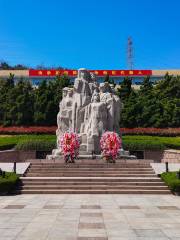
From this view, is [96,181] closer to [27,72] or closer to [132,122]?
[132,122]

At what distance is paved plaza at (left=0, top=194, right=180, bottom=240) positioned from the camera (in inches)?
267

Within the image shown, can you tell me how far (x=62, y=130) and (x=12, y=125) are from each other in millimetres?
14382

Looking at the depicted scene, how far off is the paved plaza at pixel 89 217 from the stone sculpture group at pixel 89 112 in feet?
25.0

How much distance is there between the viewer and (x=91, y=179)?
14.1 meters

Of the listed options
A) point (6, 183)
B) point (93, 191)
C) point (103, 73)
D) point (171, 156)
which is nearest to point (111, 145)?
point (93, 191)

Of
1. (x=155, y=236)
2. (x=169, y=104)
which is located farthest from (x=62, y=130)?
(x=169, y=104)

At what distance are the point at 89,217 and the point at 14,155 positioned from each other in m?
15.7

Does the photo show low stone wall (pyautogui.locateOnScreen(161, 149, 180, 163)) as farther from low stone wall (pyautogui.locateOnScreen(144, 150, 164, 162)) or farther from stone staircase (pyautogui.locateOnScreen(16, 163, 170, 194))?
stone staircase (pyautogui.locateOnScreen(16, 163, 170, 194))

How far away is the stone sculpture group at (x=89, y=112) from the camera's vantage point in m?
19.6

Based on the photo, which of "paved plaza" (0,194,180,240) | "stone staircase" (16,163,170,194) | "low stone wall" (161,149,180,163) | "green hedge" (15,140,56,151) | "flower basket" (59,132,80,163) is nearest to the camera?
"paved plaza" (0,194,180,240)

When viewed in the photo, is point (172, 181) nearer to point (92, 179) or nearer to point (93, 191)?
point (93, 191)

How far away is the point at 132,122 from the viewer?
111ft

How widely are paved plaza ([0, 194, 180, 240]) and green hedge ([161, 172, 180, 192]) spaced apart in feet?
1.64

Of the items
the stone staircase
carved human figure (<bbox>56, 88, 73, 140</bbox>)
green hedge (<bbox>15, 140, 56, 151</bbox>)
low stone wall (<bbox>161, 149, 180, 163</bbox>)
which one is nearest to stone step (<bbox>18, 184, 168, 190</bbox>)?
the stone staircase
